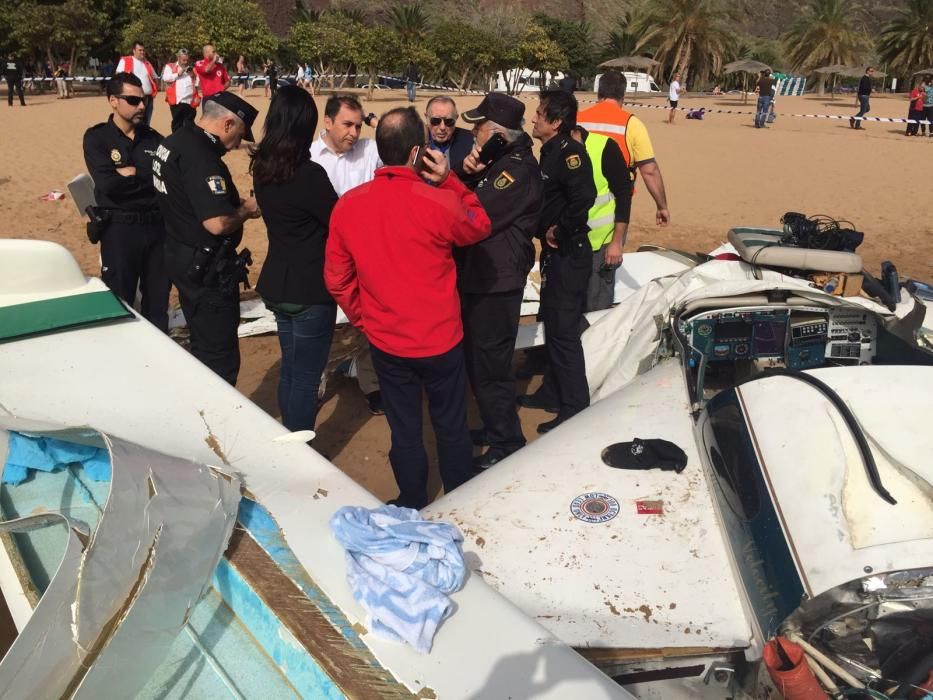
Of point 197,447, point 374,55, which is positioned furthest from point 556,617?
point 374,55

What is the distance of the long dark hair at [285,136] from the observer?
10.5 ft

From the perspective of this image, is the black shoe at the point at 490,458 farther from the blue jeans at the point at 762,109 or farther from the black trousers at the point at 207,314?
the blue jeans at the point at 762,109

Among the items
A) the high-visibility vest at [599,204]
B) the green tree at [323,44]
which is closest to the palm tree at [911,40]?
the green tree at [323,44]

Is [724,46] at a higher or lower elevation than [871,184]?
higher

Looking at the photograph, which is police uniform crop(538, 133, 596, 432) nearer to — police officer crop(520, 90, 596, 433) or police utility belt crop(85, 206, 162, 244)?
police officer crop(520, 90, 596, 433)

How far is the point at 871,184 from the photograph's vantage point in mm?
13273

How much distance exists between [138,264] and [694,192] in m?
9.69

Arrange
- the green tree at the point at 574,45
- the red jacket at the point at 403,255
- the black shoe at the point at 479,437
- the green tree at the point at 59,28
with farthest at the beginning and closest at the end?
the green tree at the point at 574,45, the green tree at the point at 59,28, the black shoe at the point at 479,437, the red jacket at the point at 403,255

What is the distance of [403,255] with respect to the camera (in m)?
2.96

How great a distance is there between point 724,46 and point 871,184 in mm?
32763

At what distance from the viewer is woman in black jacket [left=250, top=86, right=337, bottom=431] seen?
10.6 feet

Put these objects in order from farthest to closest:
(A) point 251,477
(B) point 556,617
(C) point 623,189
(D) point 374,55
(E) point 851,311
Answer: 1. (D) point 374,55
2. (C) point 623,189
3. (E) point 851,311
4. (A) point 251,477
5. (B) point 556,617

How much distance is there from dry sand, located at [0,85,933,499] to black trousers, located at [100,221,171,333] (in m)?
0.82

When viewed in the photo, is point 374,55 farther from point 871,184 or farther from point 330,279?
point 330,279
